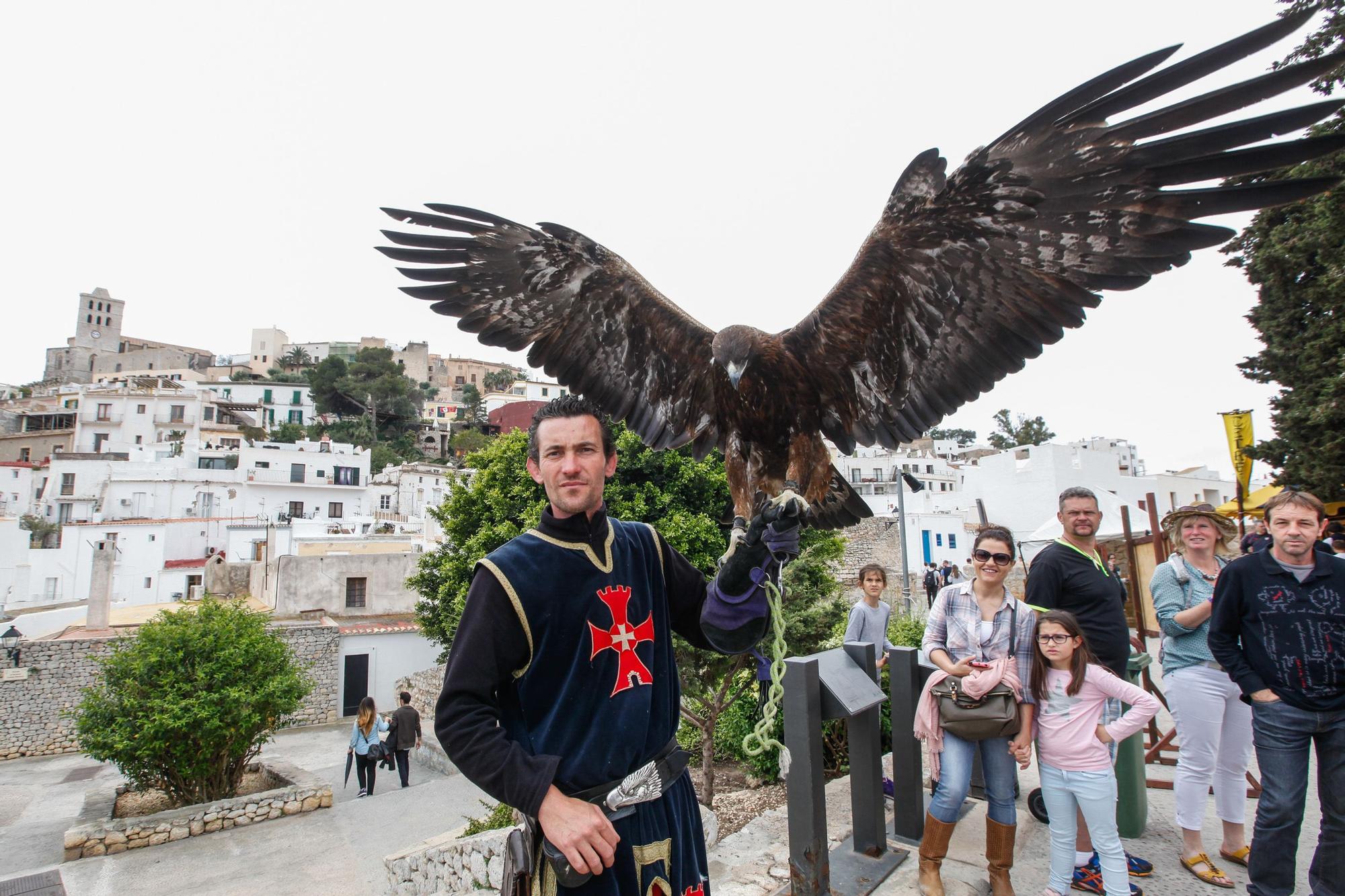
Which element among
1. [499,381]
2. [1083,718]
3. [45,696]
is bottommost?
[45,696]

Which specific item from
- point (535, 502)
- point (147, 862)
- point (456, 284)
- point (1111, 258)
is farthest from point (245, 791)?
point (1111, 258)

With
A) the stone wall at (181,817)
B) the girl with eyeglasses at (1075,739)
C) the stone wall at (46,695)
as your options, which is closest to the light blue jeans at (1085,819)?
the girl with eyeglasses at (1075,739)

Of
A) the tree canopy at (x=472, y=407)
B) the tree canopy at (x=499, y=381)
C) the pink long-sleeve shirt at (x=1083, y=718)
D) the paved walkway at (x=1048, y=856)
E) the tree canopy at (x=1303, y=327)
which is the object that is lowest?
the paved walkway at (x=1048, y=856)

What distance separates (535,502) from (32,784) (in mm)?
12523

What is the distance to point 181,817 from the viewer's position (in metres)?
9.67

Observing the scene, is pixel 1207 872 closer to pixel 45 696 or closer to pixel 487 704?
pixel 487 704

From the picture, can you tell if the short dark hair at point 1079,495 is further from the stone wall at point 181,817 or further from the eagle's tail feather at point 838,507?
the stone wall at point 181,817

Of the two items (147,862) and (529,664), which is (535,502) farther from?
(529,664)

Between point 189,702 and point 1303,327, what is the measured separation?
1708 cm

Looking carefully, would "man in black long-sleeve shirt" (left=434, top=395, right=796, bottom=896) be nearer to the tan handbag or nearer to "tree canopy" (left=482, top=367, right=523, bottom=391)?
the tan handbag

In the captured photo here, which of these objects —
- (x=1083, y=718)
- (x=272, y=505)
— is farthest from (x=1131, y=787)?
(x=272, y=505)

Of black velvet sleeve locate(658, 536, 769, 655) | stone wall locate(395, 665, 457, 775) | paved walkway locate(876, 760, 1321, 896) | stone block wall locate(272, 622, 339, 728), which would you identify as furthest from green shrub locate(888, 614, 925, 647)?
stone block wall locate(272, 622, 339, 728)

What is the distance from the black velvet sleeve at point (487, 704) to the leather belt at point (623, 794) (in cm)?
12

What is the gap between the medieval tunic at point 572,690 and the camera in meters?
1.47
